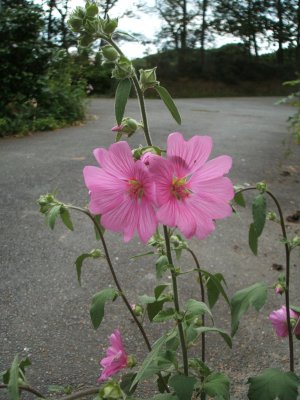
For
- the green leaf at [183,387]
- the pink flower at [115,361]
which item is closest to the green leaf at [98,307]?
the pink flower at [115,361]

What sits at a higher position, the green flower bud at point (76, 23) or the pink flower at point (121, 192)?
the green flower bud at point (76, 23)

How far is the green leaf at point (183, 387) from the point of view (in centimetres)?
100

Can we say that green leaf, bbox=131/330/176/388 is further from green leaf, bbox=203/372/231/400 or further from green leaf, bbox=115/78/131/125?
green leaf, bbox=115/78/131/125

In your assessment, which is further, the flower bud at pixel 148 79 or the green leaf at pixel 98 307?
the green leaf at pixel 98 307

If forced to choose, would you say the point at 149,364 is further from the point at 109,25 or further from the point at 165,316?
the point at 109,25

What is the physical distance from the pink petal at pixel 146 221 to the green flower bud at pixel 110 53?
0.32 meters

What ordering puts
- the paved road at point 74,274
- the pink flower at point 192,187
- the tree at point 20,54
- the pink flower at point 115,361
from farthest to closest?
the tree at point 20,54, the paved road at point 74,274, the pink flower at point 115,361, the pink flower at point 192,187

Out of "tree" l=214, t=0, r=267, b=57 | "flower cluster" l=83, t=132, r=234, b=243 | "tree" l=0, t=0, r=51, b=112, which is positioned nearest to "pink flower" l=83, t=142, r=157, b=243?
"flower cluster" l=83, t=132, r=234, b=243

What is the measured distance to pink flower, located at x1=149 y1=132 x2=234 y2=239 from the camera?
2.89ft

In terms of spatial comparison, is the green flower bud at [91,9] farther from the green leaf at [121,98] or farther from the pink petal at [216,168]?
the pink petal at [216,168]

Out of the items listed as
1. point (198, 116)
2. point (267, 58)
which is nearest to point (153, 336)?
point (198, 116)

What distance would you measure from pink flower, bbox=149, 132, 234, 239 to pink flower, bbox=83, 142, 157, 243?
0.03 meters

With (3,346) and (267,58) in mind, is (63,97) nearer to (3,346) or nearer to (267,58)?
(3,346)

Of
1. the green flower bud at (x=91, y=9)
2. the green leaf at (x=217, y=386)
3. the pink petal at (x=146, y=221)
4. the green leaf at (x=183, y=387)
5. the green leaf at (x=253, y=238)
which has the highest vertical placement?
the green flower bud at (x=91, y=9)
